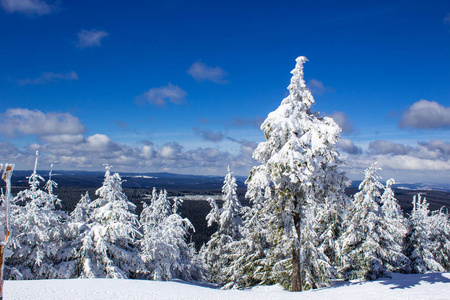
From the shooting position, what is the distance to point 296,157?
12.8 m

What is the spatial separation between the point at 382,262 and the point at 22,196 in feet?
85.1

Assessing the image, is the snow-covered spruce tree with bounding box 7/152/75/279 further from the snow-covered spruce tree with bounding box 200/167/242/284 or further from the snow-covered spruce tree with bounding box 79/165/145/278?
the snow-covered spruce tree with bounding box 200/167/242/284

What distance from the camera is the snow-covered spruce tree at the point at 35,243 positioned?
19.1 metres

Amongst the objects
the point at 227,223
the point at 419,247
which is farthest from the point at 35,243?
the point at 419,247

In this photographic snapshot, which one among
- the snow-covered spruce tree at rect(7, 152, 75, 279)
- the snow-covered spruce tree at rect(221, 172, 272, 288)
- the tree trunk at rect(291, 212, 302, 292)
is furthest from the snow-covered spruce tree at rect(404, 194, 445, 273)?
the snow-covered spruce tree at rect(7, 152, 75, 279)

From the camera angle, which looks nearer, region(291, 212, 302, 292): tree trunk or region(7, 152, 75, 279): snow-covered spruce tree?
region(291, 212, 302, 292): tree trunk

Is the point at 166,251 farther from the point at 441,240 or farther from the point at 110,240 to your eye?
the point at 441,240

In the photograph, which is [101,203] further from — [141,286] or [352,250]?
[352,250]

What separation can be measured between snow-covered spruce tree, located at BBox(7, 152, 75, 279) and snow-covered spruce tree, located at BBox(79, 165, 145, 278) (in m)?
1.66

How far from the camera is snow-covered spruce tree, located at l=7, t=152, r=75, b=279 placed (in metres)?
19.1

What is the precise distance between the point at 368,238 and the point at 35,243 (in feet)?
77.2


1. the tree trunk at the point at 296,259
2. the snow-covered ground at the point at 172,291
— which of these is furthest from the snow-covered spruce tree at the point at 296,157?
the snow-covered ground at the point at 172,291

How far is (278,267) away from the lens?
18.7 meters

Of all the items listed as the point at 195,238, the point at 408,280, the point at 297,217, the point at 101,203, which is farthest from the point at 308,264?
the point at 195,238
